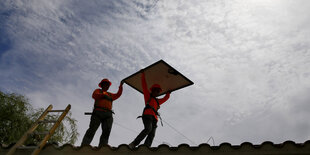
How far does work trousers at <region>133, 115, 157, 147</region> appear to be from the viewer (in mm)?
5285

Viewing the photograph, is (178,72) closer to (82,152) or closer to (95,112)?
(95,112)

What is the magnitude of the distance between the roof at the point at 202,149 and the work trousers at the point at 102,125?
139 centimetres

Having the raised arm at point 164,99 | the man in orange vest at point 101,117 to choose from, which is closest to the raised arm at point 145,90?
the raised arm at point 164,99

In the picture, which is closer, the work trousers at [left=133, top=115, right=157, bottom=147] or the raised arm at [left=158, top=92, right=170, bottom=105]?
the work trousers at [left=133, top=115, right=157, bottom=147]

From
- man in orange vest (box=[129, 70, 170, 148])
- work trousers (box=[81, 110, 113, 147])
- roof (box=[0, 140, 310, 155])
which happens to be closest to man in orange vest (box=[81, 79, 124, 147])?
work trousers (box=[81, 110, 113, 147])

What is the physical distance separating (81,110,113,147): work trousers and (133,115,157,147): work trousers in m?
0.75

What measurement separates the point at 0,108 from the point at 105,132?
1083 centimetres

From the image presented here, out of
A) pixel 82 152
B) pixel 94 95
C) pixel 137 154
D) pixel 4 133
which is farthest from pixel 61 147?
pixel 4 133

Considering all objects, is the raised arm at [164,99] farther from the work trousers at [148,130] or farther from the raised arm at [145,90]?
the work trousers at [148,130]

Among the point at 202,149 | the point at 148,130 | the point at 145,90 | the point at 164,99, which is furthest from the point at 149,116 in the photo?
the point at 202,149

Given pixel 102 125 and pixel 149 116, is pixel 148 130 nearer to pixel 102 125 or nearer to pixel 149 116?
pixel 149 116

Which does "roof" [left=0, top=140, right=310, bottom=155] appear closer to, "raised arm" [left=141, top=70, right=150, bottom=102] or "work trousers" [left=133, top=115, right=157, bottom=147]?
"work trousers" [left=133, top=115, right=157, bottom=147]

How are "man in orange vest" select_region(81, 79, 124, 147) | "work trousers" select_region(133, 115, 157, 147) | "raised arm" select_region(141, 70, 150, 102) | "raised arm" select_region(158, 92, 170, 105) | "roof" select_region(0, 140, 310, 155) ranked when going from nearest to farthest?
"roof" select_region(0, 140, 310, 155) → "work trousers" select_region(133, 115, 157, 147) → "man in orange vest" select_region(81, 79, 124, 147) → "raised arm" select_region(141, 70, 150, 102) → "raised arm" select_region(158, 92, 170, 105)

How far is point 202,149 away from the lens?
3582mm
